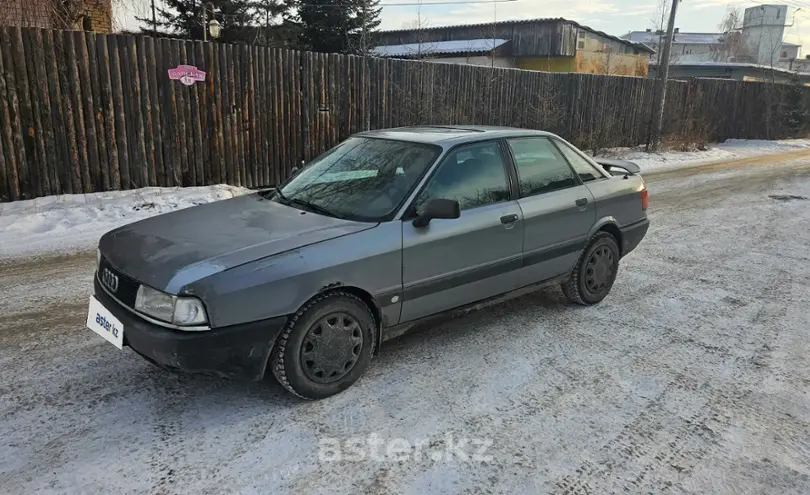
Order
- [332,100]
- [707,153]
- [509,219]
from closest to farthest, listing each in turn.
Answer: [509,219], [332,100], [707,153]

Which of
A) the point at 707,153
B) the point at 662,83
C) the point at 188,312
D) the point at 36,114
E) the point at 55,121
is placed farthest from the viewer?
the point at 707,153

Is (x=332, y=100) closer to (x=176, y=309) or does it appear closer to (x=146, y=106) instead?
(x=146, y=106)

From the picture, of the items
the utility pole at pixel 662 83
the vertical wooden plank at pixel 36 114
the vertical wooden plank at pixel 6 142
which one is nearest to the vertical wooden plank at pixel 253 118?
the vertical wooden plank at pixel 36 114

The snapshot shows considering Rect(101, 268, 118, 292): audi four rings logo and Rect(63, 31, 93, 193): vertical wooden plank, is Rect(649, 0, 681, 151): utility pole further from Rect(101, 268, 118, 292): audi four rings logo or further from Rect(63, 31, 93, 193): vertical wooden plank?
Rect(101, 268, 118, 292): audi four rings logo

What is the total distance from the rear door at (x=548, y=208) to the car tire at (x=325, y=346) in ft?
5.03

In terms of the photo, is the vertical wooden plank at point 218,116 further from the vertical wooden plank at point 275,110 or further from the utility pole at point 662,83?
the utility pole at point 662,83

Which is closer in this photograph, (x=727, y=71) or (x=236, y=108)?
(x=236, y=108)

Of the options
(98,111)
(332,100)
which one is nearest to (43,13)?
(98,111)

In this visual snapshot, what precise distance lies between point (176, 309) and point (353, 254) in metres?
1.02

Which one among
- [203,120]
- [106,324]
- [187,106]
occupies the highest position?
[187,106]

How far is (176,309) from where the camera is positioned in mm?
2939

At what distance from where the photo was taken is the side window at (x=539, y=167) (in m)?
4.45

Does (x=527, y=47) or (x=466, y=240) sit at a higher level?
(x=527, y=47)

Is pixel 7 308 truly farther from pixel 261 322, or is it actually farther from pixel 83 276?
pixel 261 322
